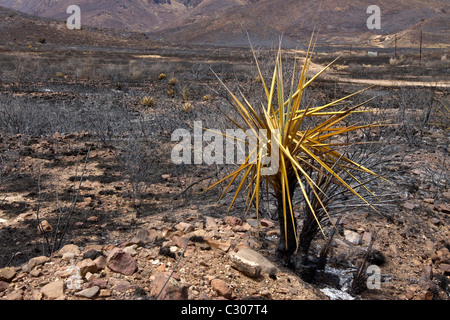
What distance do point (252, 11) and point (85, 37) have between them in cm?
4983

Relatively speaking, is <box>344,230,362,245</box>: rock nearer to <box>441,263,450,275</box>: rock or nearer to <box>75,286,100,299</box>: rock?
<box>441,263,450,275</box>: rock

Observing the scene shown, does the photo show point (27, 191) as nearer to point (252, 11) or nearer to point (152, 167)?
point (152, 167)

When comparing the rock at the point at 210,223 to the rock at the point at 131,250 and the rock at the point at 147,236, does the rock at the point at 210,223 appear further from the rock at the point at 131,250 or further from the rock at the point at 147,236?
the rock at the point at 131,250

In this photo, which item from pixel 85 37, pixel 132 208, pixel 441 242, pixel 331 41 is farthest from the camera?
pixel 331 41

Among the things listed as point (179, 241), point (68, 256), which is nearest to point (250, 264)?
point (179, 241)

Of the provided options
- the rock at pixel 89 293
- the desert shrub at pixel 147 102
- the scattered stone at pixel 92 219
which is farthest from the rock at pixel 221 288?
the desert shrub at pixel 147 102

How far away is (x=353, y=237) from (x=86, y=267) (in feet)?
8.33

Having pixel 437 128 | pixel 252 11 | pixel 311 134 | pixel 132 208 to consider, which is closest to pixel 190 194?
pixel 132 208

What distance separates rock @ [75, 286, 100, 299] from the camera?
2408 mm

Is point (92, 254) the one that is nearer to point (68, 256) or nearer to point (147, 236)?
point (68, 256)
